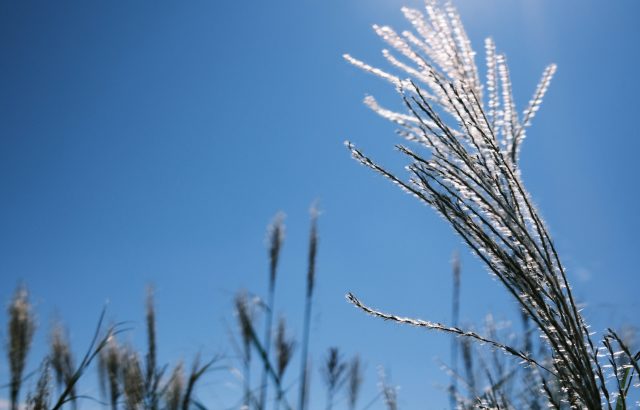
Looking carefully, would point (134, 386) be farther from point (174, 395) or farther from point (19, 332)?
point (19, 332)

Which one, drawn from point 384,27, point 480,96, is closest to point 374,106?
point 384,27

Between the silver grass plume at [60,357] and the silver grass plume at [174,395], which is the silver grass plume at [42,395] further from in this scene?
the silver grass plume at [60,357]

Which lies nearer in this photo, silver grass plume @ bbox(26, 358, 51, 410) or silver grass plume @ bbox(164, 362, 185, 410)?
silver grass plume @ bbox(26, 358, 51, 410)

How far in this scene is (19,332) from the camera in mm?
3896

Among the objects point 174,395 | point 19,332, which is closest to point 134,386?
point 174,395

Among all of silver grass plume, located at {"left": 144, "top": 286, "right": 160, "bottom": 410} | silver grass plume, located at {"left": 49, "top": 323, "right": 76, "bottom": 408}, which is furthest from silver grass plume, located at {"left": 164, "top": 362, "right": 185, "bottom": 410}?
silver grass plume, located at {"left": 49, "top": 323, "right": 76, "bottom": 408}

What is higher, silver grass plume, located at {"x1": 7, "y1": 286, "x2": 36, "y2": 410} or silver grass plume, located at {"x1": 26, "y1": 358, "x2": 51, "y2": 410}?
silver grass plume, located at {"x1": 7, "y1": 286, "x2": 36, "y2": 410}

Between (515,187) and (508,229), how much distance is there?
10 cm

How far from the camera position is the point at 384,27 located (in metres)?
1.56

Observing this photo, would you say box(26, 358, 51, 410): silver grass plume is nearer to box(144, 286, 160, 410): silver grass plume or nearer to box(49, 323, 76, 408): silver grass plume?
box(144, 286, 160, 410): silver grass plume

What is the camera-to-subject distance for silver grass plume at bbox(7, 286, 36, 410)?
3.49 meters

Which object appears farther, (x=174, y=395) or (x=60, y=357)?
(x=60, y=357)

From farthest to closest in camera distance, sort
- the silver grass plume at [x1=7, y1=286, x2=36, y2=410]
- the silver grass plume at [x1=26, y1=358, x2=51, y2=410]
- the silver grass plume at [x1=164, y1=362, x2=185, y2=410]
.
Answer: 1. the silver grass plume at [x1=7, y1=286, x2=36, y2=410]
2. the silver grass plume at [x1=164, y1=362, x2=185, y2=410]
3. the silver grass plume at [x1=26, y1=358, x2=51, y2=410]

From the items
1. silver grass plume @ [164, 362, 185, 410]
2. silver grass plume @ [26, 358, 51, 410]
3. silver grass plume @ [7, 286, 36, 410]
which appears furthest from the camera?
silver grass plume @ [7, 286, 36, 410]
